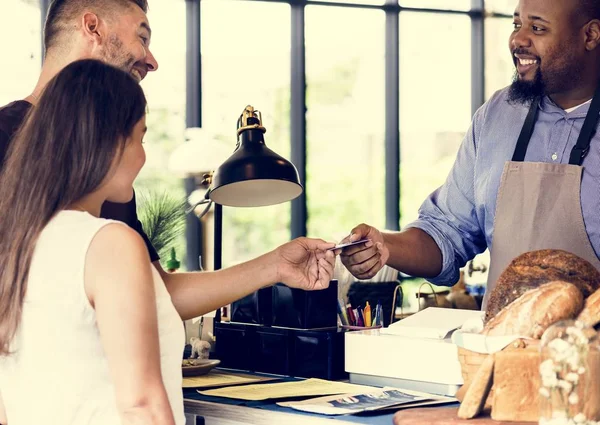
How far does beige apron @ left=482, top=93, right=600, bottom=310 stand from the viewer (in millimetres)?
2922

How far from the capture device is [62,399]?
67.9 inches

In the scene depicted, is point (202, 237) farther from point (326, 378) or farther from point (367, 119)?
point (326, 378)

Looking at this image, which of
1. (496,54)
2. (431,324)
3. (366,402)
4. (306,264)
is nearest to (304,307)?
(306,264)

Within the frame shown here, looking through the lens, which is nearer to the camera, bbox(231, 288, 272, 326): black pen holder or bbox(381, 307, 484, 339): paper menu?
bbox(381, 307, 484, 339): paper menu

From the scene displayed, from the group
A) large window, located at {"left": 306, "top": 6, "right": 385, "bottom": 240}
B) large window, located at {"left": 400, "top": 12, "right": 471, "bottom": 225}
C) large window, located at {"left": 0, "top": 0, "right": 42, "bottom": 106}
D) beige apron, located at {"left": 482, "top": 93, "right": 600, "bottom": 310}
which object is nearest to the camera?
beige apron, located at {"left": 482, "top": 93, "right": 600, "bottom": 310}

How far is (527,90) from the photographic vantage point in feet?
10.1

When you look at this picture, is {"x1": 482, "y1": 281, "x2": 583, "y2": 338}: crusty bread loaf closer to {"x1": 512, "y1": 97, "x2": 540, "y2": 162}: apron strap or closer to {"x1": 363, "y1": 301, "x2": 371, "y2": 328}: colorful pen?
{"x1": 363, "y1": 301, "x2": 371, "y2": 328}: colorful pen

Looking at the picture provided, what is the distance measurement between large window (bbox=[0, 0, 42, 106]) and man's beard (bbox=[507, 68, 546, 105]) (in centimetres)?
428

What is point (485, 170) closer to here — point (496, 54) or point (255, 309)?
point (255, 309)

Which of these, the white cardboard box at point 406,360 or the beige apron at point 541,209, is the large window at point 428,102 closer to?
the beige apron at point 541,209

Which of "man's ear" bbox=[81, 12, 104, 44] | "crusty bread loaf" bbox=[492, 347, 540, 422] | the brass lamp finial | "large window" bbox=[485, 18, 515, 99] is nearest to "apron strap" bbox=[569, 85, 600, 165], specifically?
the brass lamp finial

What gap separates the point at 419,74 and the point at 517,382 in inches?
275

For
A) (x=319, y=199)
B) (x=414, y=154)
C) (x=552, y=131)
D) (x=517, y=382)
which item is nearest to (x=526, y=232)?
(x=552, y=131)

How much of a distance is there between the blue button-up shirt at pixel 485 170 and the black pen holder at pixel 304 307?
1.93 feet
